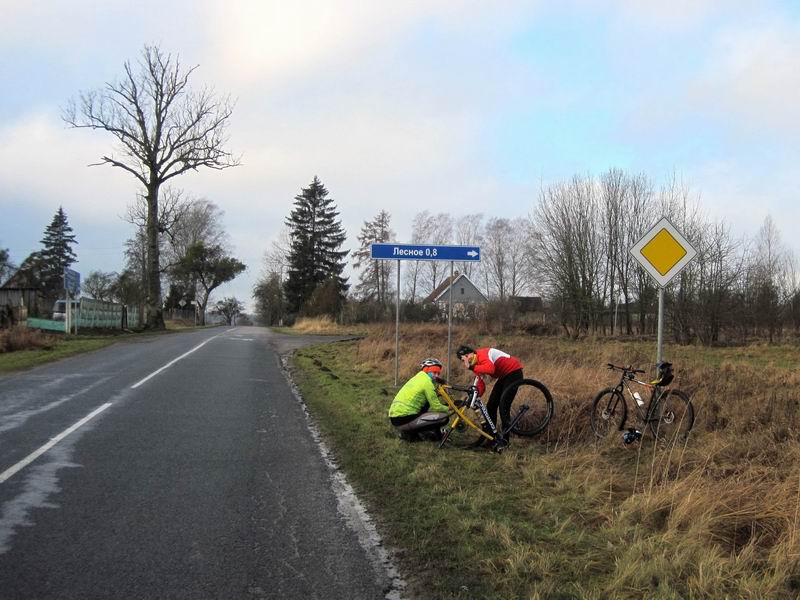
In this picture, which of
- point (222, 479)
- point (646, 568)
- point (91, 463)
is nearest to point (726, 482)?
point (646, 568)

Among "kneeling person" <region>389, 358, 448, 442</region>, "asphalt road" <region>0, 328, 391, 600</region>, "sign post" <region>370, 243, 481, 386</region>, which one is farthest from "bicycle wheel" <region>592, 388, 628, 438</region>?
"sign post" <region>370, 243, 481, 386</region>

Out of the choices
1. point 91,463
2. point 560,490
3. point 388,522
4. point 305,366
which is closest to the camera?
point 388,522

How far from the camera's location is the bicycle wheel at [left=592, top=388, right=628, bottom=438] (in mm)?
8383

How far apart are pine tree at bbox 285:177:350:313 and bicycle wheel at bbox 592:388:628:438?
60.9m

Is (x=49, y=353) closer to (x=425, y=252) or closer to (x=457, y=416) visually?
(x=425, y=252)

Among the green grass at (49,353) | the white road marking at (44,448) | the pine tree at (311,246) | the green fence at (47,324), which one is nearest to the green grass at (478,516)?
the white road marking at (44,448)

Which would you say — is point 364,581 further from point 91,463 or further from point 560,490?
point 91,463

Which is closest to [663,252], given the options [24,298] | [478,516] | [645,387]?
[645,387]

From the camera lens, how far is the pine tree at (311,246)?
69750 millimetres

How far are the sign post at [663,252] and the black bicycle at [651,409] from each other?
0.40m

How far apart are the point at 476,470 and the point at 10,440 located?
588cm

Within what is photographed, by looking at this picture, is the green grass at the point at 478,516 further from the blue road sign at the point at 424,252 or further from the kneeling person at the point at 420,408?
the blue road sign at the point at 424,252

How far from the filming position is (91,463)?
7082 millimetres

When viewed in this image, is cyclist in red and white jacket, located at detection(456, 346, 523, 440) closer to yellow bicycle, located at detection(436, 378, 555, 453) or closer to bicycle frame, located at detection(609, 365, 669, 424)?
yellow bicycle, located at detection(436, 378, 555, 453)
